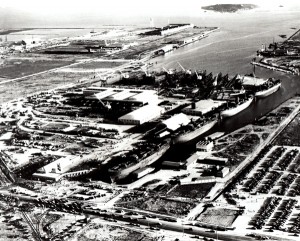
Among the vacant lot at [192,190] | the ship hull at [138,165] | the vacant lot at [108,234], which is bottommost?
the vacant lot at [108,234]

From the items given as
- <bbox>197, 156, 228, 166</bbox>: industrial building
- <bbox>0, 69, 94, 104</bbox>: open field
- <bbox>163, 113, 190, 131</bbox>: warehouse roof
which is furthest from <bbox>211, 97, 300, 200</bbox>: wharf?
<bbox>0, 69, 94, 104</bbox>: open field

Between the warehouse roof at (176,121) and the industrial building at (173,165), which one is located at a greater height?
the warehouse roof at (176,121)

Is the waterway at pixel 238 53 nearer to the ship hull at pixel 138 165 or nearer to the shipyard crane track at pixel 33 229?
the ship hull at pixel 138 165

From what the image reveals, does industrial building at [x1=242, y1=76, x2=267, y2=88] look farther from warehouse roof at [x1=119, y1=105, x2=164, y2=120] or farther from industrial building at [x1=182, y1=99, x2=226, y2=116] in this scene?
warehouse roof at [x1=119, y1=105, x2=164, y2=120]

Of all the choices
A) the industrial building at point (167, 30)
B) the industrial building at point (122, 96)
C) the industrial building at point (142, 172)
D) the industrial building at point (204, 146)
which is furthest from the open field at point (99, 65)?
the industrial building at point (142, 172)

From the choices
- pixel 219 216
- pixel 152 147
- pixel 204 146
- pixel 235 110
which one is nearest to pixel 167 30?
pixel 235 110

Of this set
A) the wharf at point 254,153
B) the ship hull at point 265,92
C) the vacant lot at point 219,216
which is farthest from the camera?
the ship hull at point 265,92

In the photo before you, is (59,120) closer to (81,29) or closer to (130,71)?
(130,71)
